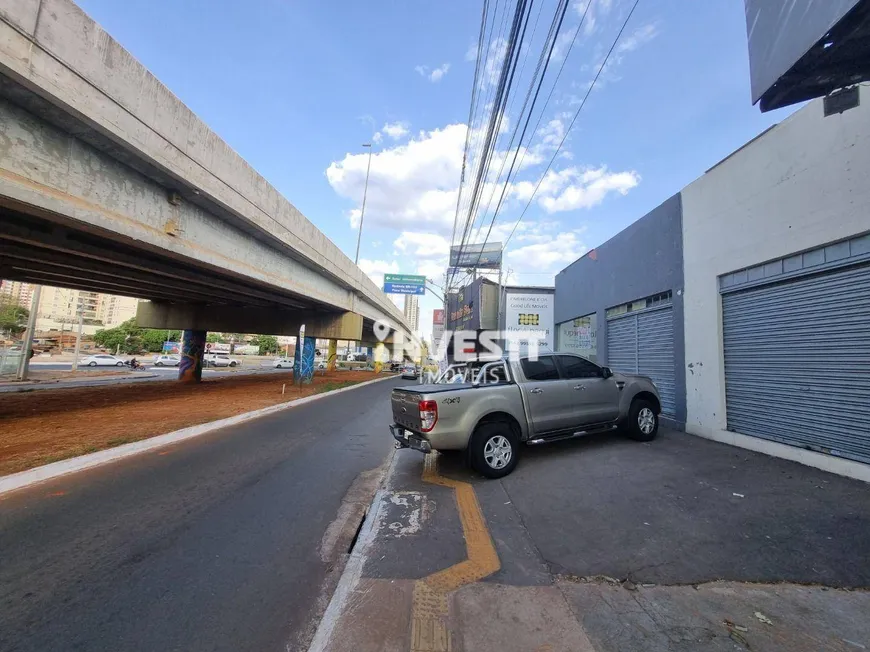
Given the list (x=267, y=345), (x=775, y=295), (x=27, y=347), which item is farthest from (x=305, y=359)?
(x=267, y=345)

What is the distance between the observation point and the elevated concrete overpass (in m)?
5.25

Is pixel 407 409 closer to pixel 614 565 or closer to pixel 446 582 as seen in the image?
pixel 446 582

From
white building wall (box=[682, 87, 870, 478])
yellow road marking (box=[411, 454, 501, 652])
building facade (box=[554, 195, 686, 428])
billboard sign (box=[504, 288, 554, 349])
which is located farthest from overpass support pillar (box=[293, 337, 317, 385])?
yellow road marking (box=[411, 454, 501, 652])

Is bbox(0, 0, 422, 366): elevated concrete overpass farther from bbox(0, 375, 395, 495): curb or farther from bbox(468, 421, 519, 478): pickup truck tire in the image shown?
bbox(468, 421, 519, 478): pickup truck tire

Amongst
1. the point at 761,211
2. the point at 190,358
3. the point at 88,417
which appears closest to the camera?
the point at 761,211

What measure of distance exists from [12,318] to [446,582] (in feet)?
214

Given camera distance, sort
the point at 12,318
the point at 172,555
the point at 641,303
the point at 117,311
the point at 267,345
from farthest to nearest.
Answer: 1. the point at 117,311
2. the point at 267,345
3. the point at 12,318
4. the point at 641,303
5. the point at 172,555

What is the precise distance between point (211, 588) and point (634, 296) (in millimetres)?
10469

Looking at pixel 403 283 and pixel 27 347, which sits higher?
pixel 403 283

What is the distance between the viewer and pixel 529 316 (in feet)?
60.5

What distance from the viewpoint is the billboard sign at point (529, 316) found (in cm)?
1792

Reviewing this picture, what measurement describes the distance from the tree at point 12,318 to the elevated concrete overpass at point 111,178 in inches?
1743

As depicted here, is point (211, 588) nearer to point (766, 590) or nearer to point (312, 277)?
point (766, 590)

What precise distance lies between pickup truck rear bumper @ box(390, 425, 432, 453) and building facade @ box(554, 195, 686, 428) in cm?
599
